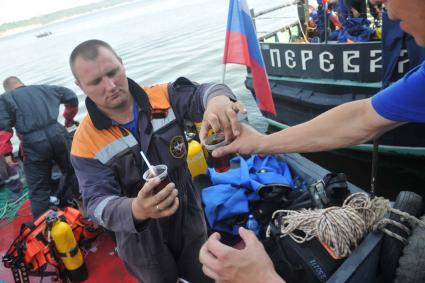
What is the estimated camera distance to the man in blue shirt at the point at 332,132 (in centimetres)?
124

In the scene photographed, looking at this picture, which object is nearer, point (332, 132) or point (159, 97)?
point (332, 132)

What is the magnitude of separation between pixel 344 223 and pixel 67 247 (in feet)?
8.84

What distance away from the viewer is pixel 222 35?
2355 centimetres

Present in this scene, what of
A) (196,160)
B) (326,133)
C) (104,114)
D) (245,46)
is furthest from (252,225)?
(245,46)

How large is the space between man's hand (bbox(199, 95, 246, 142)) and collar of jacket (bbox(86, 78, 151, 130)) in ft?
1.37

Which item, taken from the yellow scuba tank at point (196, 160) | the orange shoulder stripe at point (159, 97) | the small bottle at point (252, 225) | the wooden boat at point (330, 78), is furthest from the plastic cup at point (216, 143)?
the wooden boat at point (330, 78)

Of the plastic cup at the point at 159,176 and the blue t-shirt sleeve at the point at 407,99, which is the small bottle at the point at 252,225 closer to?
the plastic cup at the point at 159,176

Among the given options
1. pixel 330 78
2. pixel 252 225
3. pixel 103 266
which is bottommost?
pixel 103 266

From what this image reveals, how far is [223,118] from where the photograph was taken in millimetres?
1770

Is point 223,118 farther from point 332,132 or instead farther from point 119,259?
point 119,259

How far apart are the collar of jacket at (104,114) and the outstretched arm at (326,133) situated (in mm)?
551

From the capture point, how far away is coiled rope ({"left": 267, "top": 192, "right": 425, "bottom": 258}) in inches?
60.1

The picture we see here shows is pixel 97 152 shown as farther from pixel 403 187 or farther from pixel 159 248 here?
pixel 403 187

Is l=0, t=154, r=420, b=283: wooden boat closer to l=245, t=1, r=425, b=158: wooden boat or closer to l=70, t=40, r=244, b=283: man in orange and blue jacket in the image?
l=70, t=40, r=244, b=283: man in orange and blue jacket
